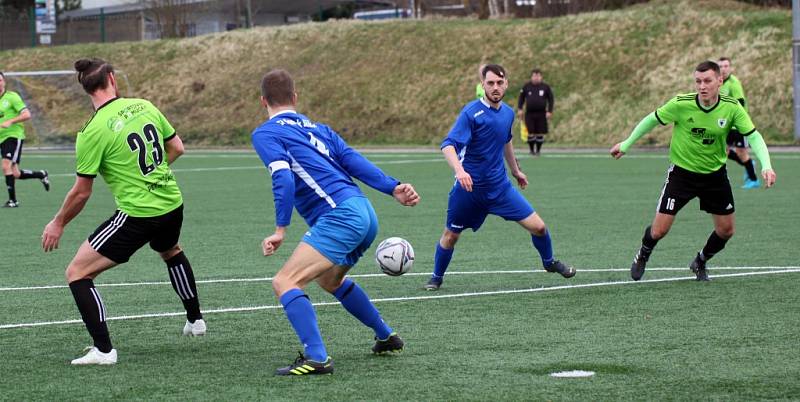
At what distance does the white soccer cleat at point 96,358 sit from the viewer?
727cm

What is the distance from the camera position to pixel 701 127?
10375mm

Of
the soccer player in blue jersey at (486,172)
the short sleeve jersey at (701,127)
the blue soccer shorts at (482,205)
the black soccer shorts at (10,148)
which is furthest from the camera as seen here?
the black soccer shorts at (10,148)

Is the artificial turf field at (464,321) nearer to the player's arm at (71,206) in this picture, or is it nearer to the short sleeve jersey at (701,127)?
the player's arm at (71,206)

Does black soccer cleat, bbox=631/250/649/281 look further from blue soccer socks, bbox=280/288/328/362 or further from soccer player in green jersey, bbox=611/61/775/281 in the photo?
blue soccer socks, bbox=280/288/328/362

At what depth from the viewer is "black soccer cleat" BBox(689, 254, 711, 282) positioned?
10.5m

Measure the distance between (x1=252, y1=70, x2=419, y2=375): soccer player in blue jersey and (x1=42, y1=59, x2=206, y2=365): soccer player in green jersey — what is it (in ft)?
3.20

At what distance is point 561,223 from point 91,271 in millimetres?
9303

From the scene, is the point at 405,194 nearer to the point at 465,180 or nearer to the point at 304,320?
the point at 304,320

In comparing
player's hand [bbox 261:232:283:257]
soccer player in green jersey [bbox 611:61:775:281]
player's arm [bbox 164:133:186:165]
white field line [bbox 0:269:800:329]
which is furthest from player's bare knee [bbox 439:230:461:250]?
player's hand [bbox 261:232:283:257]

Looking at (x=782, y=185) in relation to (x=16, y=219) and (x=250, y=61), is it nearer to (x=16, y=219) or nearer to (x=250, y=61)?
(x=16, y=219)

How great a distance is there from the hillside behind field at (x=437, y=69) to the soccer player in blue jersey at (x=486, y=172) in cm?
2594

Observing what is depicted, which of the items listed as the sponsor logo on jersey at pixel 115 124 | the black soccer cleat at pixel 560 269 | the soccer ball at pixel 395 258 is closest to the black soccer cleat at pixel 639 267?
the black soccer cleat at pixel 560 269

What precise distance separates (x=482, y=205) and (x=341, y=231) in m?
3.80

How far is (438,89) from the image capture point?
43.8 m
